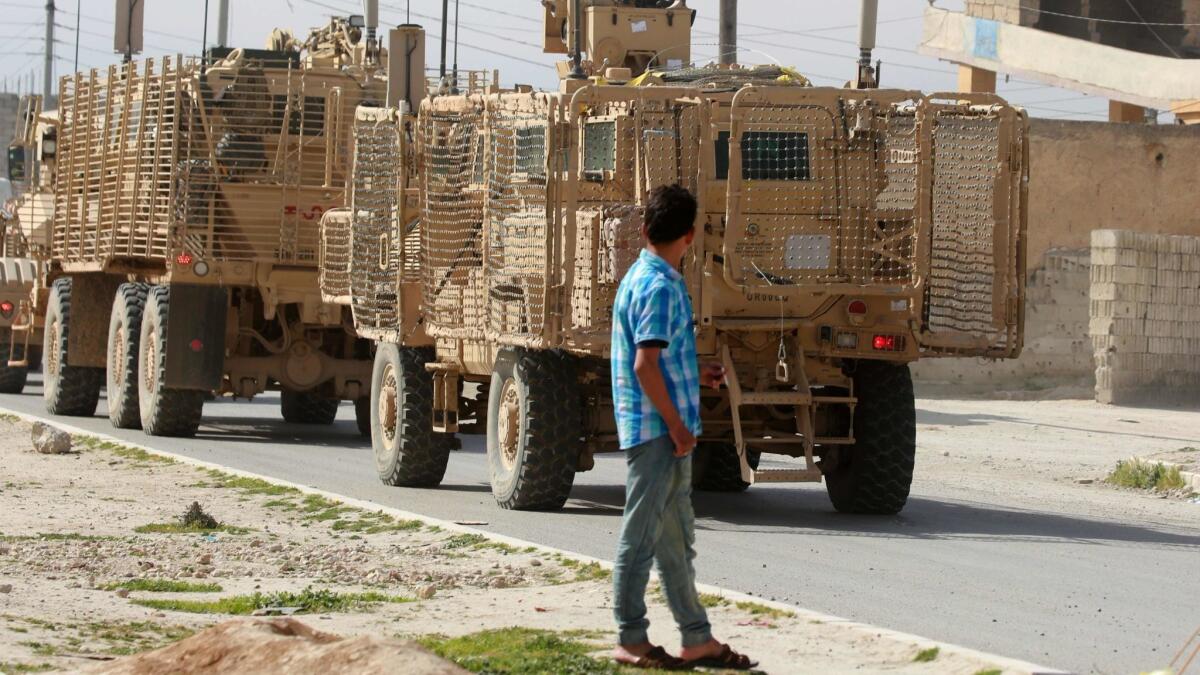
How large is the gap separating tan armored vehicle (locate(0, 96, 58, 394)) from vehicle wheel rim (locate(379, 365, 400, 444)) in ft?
29.7

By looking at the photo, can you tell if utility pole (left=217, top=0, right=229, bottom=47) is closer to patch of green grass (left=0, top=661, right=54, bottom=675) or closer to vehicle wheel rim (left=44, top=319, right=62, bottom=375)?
vehicle wheel rim (left=44, top=319, right=62, bottom=375)

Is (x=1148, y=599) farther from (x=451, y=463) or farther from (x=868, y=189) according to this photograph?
(x=451, y=463)

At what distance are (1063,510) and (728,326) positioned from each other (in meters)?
3.71

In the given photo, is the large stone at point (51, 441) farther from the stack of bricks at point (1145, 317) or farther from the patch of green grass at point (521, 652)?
the stack of bricks at point (1145, 317)

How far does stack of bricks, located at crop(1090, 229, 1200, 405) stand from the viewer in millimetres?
26875

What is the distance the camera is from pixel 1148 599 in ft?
35.4

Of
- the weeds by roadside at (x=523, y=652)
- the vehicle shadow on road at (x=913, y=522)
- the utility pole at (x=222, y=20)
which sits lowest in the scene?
the weeds by roadside at (x=523, y=652)

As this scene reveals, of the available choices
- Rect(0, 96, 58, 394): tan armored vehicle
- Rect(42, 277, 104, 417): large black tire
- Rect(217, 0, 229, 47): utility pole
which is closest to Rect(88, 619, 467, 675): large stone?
Rect(42, 277, 104, 417): large black tire

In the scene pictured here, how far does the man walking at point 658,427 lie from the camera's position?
8.27 m

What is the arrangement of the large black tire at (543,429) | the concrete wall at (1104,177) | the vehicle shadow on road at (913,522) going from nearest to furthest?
1. the vehicle shadow on road at (913,522)
2. the large black tire at (543,429)
3. the concrete wall at (1104,177)

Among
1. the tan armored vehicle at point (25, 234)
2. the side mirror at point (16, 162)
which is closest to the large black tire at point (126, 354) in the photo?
the tan armored vehicle at point (25, 234)

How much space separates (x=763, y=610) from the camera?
966 centimetres

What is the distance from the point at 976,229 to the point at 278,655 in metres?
8.12

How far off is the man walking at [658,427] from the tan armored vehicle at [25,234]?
17.4 meters
